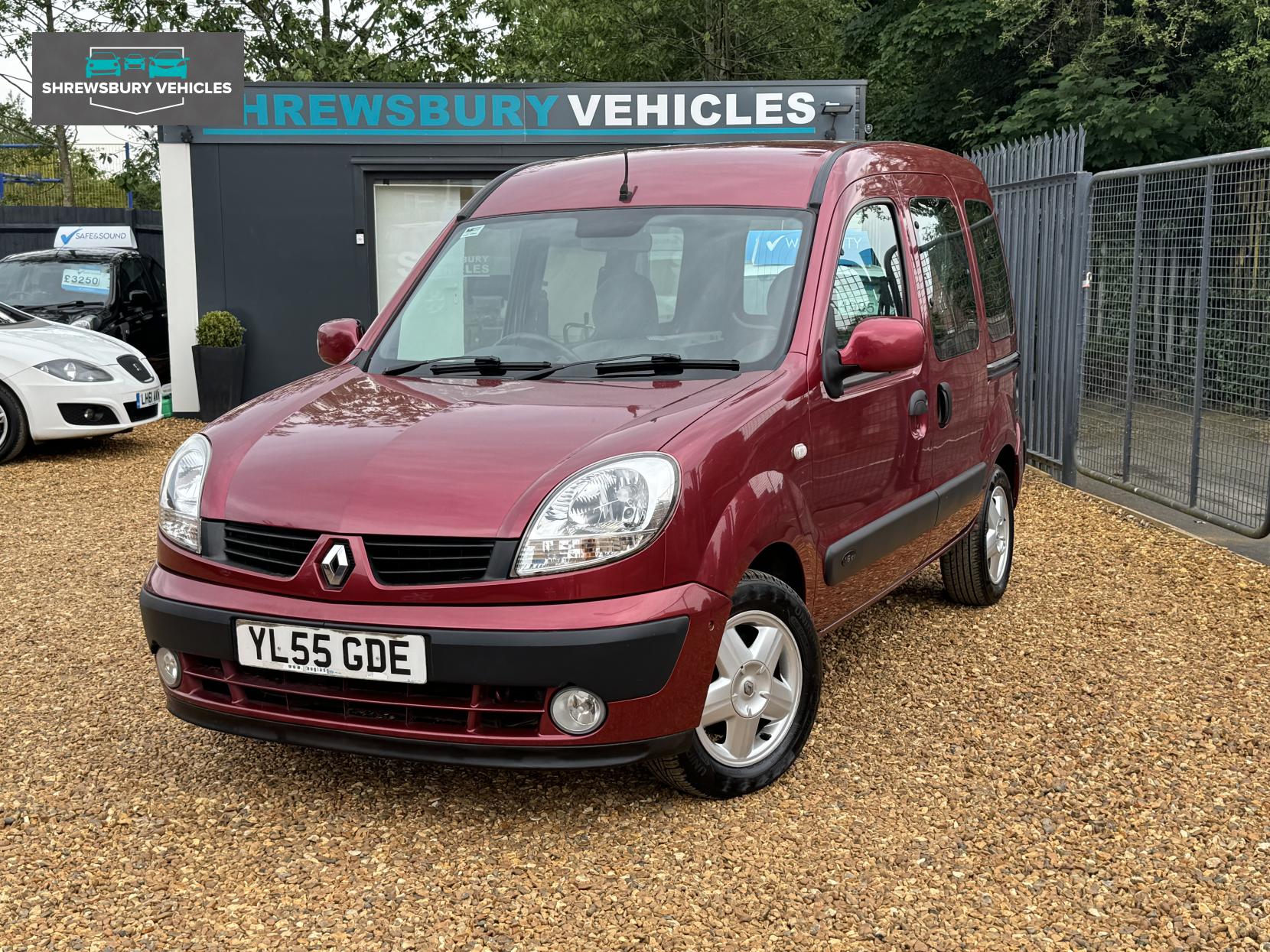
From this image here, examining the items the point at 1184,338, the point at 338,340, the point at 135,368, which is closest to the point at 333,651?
the point at 338,340

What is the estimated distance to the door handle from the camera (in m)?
5.02

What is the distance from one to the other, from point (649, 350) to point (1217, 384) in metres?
4.85

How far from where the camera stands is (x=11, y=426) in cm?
1052

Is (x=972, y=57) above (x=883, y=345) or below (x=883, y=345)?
above

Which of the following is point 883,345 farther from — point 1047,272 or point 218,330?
point 218,330

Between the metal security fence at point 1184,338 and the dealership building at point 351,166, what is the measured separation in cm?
468

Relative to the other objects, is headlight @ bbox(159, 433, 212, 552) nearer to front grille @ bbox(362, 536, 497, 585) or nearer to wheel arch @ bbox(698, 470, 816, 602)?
front grille @ bbox(362, 536, 497, 585)

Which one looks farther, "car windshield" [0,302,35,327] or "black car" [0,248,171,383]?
"black car" [0,248,171,383]

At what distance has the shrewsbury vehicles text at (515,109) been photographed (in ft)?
43.4

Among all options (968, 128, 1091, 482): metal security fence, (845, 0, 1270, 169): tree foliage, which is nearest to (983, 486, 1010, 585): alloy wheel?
(968, 128, 1091, 482): metal security fence

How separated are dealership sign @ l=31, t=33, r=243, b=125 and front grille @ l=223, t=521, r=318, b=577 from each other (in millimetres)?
11107

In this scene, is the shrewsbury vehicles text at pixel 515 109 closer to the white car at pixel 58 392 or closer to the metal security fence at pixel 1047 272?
the metal security fence at pixel 1047 272

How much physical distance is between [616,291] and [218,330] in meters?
9.85

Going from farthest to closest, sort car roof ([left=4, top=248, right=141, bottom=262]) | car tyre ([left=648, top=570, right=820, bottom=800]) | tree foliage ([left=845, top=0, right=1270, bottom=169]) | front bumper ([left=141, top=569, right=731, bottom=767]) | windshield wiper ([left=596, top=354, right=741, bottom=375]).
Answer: tree foliage ([left=845, top=0, right=1270, bottom=169]), car roof ([left=4, top=248, right=141, bottom=262]), windshield wiper ([left=596, top=354, right=741, bottom=375]), car tyre ([left=648, top=570, right=820, bottom=800]), front bumper ([left=141, top=569, right=731, bottom=767])
